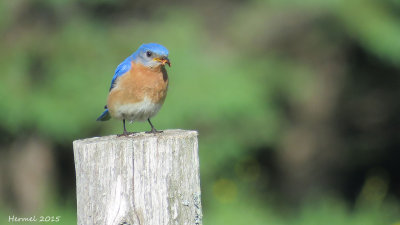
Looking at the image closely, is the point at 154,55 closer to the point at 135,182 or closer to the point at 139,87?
the point at 139,87

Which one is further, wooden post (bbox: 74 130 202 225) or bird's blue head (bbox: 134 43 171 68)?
bird's blue head (bbox: 134 43 171 68)

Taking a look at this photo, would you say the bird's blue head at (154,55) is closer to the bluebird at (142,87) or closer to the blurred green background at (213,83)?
the bluebird at (142,87)

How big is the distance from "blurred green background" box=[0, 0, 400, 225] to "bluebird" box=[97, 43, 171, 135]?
94.9 inches

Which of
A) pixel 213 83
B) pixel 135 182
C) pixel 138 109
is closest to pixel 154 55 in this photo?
pixel 138 109

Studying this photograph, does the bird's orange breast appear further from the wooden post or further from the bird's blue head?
the wooden post

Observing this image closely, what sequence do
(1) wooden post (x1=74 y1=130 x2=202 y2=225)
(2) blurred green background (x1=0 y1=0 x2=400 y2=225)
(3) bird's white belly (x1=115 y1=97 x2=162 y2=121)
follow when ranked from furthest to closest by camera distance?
(2) blurred green background (x1=0 y1=0 x2=400 y2=225)
(3) bird's white belly (x1=115 y1=97 x2=162 y2=121)
(1) wooden post (x1=74 y1=130 x2=202 y2=225)

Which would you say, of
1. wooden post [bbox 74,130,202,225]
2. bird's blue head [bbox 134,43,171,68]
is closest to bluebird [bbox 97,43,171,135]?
bird's blue head [bbox 134,43,171,68]

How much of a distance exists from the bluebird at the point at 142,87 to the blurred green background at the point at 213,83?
94.9 inches

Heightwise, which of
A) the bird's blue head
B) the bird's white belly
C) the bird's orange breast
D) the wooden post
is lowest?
the wooden post

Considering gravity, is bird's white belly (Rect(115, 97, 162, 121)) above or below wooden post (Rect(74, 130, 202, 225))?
above

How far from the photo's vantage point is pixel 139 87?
4617 mm

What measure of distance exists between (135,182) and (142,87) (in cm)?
162

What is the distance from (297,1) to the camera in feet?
26.6

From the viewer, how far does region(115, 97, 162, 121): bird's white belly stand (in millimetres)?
4598
